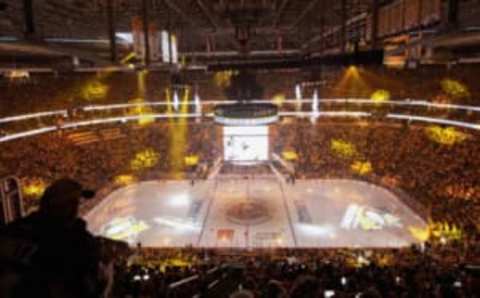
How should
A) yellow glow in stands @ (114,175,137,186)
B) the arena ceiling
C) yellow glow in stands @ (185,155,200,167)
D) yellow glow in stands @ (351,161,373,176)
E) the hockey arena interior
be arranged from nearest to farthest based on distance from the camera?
the hockey arena interior
the arena ceiling
yellow glow in stands @ (114,175,137,186)
yellow glow in stands @ (351,161,373,176)
yellow glow in stands @ (185,155,200,167)

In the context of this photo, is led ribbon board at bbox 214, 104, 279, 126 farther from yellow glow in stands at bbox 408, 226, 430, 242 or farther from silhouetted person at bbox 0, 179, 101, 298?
silhouetted person at bbox 0, 179, 101, 298

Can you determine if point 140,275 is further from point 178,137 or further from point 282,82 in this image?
point 282,82

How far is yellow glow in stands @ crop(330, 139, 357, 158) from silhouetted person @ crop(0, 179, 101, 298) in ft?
93.4

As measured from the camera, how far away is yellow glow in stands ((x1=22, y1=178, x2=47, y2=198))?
2078 cm

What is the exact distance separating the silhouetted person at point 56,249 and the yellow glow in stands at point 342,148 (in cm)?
2847

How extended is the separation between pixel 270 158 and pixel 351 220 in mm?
11560

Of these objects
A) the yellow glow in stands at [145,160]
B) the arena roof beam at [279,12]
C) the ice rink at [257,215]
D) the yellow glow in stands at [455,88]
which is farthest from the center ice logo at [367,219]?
the yellow glow in stands at [145,160]

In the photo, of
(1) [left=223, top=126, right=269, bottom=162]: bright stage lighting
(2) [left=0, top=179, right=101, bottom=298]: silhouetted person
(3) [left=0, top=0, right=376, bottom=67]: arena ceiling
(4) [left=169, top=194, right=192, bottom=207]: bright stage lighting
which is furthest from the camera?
(1) [left=223, top=126, right=269, bottom=162]: bright stage lighting

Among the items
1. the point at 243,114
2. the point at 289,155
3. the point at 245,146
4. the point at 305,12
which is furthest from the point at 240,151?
the point at 305,12

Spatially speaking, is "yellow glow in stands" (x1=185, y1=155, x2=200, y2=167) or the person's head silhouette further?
"yellow glow in stands" (x1=185, y1=155, x2=200, y2=167)

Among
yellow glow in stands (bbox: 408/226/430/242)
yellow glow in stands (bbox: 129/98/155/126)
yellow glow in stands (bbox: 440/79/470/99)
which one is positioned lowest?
yellow glow in stands (bbox: 408/226/430/242)

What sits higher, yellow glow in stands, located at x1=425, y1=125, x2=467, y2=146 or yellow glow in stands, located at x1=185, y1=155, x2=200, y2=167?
yellow glow in stands, located at x1=425, y1=125, x2=467, y2=146

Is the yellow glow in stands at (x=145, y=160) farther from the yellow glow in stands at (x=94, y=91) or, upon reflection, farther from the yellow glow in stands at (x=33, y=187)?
the yellow glow in stands at (x=33, y=187)

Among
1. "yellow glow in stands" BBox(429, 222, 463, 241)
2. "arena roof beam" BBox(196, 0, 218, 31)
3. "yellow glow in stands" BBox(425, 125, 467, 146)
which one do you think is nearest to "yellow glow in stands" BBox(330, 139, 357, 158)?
"yellow glow in stands" BBox(425, 125, 467, 146)
